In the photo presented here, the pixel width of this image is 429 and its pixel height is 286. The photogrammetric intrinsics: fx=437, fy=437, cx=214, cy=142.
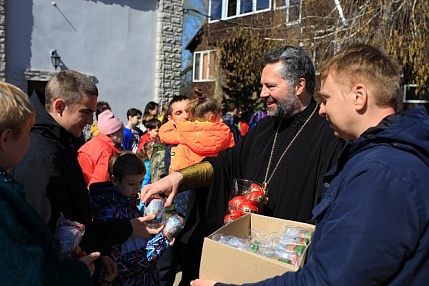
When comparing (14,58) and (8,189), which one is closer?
(8,189)

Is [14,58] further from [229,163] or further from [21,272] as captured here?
[21,272]

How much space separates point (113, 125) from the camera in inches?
207

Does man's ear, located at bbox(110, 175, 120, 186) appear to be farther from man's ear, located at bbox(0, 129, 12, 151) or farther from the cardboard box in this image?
man's ear, located at bbox(0, 129, 12, 151)

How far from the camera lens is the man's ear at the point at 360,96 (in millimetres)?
1522

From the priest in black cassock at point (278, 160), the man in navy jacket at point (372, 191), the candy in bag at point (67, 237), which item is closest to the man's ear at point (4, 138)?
the candy in bag at point (67, 237)

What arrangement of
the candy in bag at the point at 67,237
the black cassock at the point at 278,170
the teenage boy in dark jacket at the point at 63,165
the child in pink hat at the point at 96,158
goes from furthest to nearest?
1. the child in pink hat at the point at 96,158
2. the black cassock at the point at 278,170
3. the teenage boy in dark jacket at the point at 63,165
4. the candy in bag at the point at 67,237

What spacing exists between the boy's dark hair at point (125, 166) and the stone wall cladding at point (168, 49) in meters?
11.9

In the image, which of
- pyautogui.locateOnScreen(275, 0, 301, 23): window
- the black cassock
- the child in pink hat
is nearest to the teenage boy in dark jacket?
the black cassock

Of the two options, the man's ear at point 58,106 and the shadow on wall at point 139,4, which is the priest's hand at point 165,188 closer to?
the man's ear at point 58,106

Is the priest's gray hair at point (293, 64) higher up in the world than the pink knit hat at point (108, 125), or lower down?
higher up

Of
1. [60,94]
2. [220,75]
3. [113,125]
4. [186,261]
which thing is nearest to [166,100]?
[220,75]

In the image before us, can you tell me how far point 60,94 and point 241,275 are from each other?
147 centimetres

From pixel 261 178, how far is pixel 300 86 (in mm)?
700

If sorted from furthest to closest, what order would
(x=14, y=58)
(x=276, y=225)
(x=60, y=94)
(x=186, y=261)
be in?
(x=14, y=58), (x=186, y=261), (x=60, y=94), (x=276, y=225)
